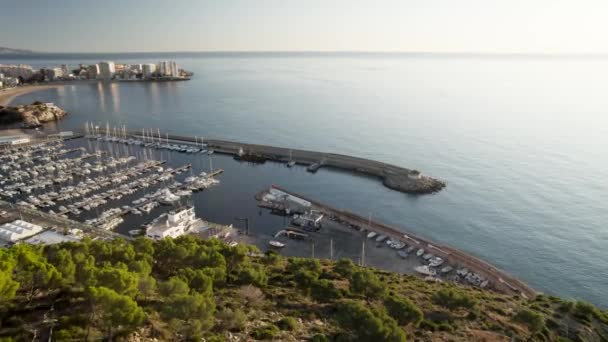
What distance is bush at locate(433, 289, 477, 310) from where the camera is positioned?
22.5 metres

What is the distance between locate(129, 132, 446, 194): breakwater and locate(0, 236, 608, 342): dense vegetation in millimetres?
31588

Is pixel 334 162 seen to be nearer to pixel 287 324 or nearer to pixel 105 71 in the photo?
pixel 287 324

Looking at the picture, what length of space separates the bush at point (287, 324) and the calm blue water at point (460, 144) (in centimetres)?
3027

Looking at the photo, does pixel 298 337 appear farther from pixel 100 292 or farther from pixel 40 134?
pixel 40 134

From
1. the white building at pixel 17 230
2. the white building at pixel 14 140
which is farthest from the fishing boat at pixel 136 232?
the white building at pixel 14 140

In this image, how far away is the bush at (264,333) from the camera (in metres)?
16.8

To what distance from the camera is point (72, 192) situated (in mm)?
51344

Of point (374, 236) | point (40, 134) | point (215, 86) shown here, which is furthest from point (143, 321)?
point (215, 86)

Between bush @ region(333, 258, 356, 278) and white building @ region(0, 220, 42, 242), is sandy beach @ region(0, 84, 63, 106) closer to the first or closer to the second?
white building @ region(0, 220, 42, 242)

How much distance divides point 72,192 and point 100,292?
4284cm

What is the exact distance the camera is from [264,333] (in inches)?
667

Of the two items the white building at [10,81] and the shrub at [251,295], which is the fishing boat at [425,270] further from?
the white building at [10,81]

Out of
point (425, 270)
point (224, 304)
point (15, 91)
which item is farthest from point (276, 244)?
point (15, 91)

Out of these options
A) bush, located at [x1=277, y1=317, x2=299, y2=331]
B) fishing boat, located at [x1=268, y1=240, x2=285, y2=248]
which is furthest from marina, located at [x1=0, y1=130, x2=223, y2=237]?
bush, located at [x1=277, y1=317, x2=299, y2=331]
